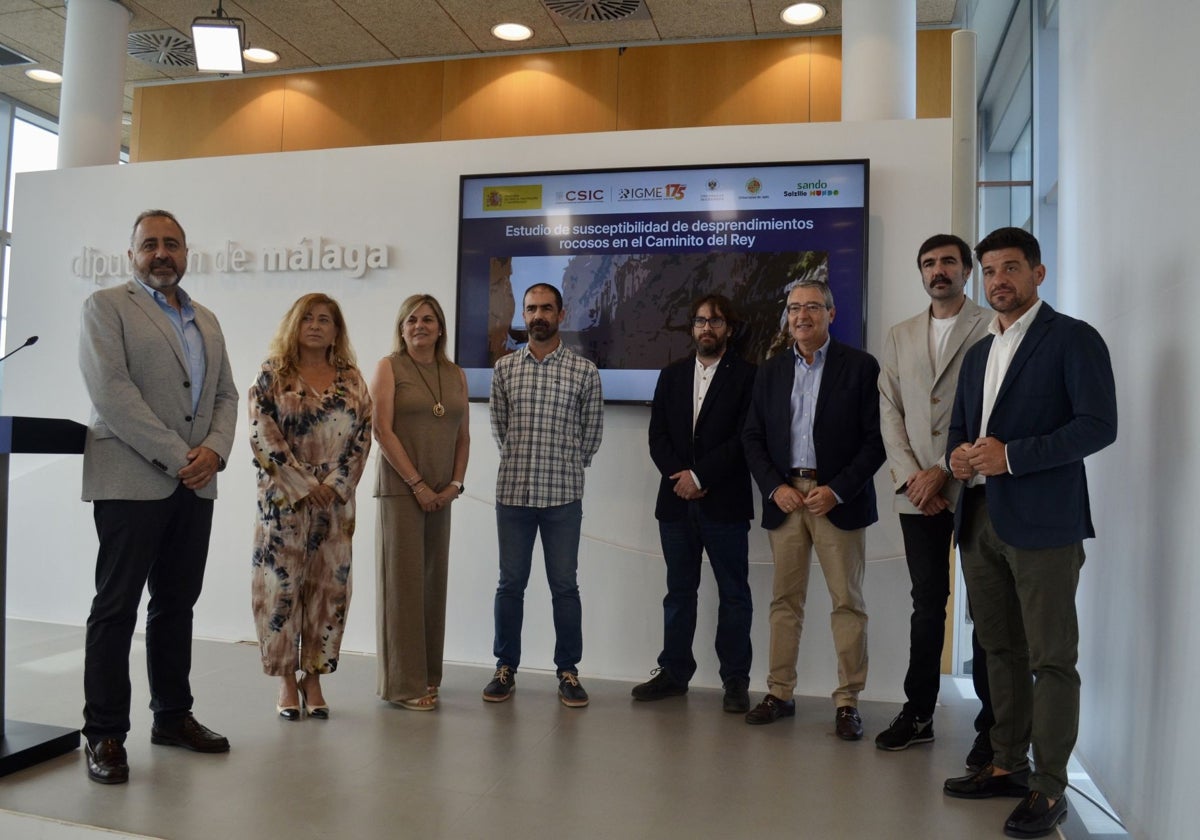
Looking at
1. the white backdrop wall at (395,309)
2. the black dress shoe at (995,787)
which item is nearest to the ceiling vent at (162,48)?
the white backdrop wall at (395,309)

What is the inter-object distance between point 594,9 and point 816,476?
379cm

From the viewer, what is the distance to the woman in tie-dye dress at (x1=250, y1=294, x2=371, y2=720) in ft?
10.8

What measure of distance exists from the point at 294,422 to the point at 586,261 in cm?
162

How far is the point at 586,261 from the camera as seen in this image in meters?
4.37

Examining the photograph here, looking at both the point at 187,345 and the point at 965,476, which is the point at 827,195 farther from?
the point at 187,345

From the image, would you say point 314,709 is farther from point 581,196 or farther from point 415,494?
point 581,196

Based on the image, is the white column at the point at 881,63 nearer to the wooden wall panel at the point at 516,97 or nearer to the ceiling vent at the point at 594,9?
the wooden wall panel at the point at 516,97

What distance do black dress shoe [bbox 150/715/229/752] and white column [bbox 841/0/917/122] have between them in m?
3.67

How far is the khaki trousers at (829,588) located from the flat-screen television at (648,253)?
2.98 ft

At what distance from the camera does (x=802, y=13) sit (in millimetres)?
5953

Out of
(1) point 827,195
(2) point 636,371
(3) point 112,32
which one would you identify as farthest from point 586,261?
(3) point 112,32

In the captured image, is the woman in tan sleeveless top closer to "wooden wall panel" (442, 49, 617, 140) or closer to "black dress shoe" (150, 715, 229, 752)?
"black dress shoe" (150, 715, 229, 752)

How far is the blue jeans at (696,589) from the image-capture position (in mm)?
3736

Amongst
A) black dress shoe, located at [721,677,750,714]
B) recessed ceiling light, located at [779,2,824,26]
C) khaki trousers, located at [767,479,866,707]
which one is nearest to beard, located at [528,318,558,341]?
khaki trousers, located at [767,479,866,707]
